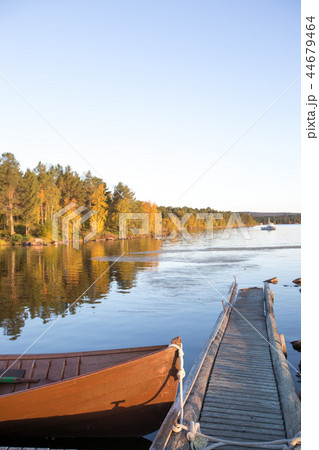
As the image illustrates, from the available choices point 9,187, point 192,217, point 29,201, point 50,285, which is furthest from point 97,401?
point 192,217

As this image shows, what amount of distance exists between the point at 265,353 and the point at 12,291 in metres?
16.4

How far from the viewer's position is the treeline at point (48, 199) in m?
60.2

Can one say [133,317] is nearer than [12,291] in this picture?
Yes

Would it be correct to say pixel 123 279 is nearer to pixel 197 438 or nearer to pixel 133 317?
pixel 133 317

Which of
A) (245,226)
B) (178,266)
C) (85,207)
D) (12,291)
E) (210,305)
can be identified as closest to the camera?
(210,305)

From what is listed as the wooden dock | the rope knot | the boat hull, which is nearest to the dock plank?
the wooden dock

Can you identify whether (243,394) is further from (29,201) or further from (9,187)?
(29,201)

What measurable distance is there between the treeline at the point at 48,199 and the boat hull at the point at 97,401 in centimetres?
5748

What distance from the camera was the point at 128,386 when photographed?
19.9ft

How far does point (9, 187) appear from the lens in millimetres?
59531

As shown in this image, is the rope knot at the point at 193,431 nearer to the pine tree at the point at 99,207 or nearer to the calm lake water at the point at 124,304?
the calm lake water at the point at 124,304

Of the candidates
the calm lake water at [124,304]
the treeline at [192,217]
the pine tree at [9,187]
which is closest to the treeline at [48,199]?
the pine tree at [9,187]

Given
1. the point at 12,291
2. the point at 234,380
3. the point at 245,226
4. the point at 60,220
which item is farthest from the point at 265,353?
the point at 245,226

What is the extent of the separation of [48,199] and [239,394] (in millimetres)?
69325
